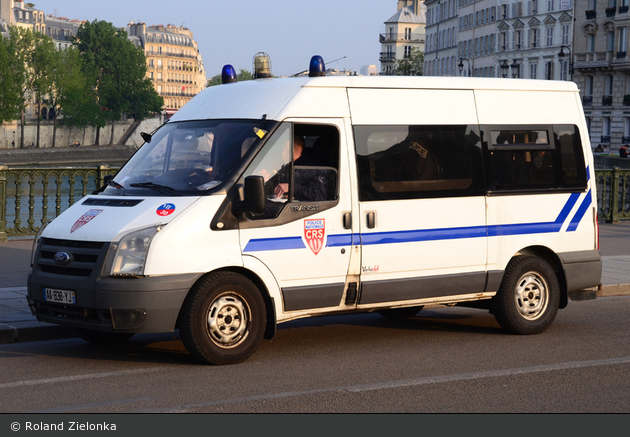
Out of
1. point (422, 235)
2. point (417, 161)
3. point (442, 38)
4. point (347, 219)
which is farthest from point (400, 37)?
point (347, 219)

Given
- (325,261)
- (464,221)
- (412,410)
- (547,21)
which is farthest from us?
(547,21)

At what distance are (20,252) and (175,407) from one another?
896cm

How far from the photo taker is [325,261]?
8.07 m

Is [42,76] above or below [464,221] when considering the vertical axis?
above

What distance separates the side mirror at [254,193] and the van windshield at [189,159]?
252mm

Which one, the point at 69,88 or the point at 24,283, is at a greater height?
the point at 69,88

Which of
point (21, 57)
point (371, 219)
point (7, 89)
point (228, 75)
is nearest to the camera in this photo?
point (371, 219)

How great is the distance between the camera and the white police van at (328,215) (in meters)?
7.43

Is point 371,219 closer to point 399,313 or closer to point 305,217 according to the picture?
point 305,217

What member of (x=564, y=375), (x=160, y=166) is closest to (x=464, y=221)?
(x=564, y=375)

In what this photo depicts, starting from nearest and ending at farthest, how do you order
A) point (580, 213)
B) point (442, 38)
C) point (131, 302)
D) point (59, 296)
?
point (131, 302) < point (59, 296) < point (580, 213) < point (442, 38)

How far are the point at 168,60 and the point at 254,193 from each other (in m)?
186

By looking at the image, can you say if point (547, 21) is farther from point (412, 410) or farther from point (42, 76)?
point (412, 410)

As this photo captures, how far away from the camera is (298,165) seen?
8039 mm
